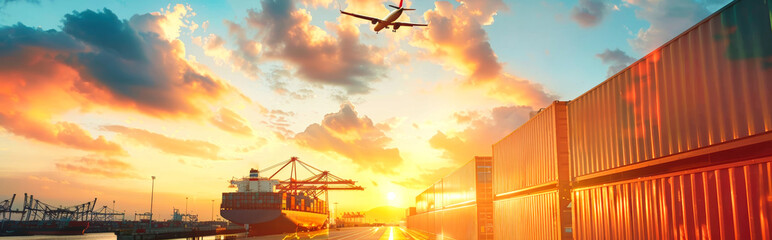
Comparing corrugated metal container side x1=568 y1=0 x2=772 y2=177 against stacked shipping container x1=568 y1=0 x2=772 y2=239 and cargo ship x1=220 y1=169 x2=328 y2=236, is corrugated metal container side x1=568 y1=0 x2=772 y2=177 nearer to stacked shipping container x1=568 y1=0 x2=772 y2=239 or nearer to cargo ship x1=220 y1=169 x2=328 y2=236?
stacked shipping container x1=568 y1=0 x2=772 y2=239

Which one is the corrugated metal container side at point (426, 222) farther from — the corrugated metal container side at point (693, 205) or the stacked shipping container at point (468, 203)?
the corrugated metal container side at point (693, 205)

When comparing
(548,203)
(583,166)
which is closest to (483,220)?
(548,203)

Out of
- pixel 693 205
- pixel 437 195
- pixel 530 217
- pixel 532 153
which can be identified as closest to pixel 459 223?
pixel 437 195

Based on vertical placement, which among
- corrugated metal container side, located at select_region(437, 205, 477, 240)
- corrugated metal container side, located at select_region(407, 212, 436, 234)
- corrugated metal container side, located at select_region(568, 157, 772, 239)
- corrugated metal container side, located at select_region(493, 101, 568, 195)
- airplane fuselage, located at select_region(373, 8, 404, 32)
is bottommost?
corrugated metal container side, located at select_region(407, 212, 436, 234)

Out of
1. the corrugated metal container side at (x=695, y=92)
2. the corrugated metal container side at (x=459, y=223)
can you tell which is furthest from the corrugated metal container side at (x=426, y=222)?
the corrugated metal container side at (x=695, y=92)

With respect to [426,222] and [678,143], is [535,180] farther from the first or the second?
[426,222]

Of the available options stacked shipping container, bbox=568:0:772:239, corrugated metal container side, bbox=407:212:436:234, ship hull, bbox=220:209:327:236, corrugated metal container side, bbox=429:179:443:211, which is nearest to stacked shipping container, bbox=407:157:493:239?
corrugated metal container side, bbox=429:179:443:211

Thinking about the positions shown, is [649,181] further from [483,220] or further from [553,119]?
[483,220]
